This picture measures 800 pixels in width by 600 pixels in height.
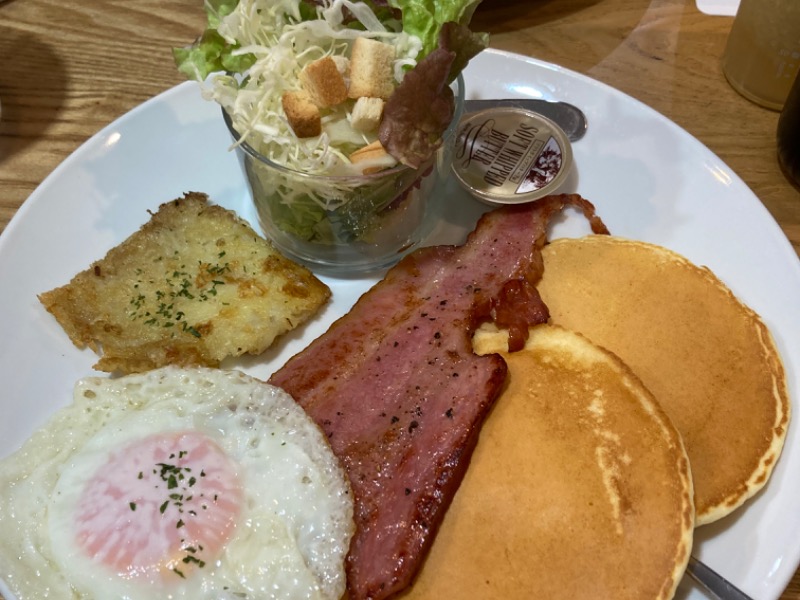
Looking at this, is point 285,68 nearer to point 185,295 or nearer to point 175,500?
point 185,295

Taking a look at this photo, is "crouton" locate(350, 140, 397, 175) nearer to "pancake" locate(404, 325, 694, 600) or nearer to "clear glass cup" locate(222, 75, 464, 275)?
"clear glass cup" locate(222, 75, 464, 275)

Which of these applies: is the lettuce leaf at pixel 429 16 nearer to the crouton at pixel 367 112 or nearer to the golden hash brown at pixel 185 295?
the crouton at pixel 367 112

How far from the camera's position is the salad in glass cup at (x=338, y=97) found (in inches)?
90.5

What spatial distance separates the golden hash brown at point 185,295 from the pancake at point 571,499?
93 centimetres

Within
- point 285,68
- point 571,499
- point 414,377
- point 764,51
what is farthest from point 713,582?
point 764,51

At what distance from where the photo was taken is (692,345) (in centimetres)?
228

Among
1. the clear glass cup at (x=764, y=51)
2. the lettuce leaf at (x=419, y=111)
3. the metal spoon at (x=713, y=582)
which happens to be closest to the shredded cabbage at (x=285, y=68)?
the lettuce leaf at (x=419, y=111)

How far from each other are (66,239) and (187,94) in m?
0.94

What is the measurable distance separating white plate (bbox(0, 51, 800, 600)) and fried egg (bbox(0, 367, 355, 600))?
0.38 m

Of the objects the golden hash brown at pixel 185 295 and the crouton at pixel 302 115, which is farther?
the golden hash brown at pixel 185 295

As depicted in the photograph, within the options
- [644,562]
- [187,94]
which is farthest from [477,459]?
[187,94]

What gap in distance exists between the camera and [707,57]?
145 inches

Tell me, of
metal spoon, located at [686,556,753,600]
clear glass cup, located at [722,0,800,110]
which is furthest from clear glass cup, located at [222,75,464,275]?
clear glass cup, located at [722,0,800,110]

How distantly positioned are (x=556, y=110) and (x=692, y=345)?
1355mm
